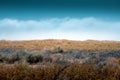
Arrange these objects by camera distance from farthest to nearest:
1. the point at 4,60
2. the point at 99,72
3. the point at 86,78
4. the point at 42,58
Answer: the point at 42,58, the point at 4,60, the point at 99,72, the point at 86,78

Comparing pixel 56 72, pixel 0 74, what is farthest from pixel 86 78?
pixel 0 74

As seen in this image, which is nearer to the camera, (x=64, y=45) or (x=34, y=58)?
(x=34, y=58)

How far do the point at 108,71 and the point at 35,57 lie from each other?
927cm

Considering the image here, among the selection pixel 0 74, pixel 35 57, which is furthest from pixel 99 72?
pixel 35 57

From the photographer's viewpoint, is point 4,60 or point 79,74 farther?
point 4,60

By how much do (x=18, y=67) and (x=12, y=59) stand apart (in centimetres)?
834

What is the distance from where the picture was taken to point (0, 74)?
1175 centimetres

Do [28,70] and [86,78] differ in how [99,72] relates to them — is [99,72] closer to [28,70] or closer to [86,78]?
[86,78]

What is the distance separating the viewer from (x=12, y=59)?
20.7 metres

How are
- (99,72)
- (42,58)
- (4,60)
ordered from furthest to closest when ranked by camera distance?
(42,58) < (4,60) < (99,72)

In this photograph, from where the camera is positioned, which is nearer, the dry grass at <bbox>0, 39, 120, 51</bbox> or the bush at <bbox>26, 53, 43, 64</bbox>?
the bush at <bbox>26, 53, 43, 64</bbox>

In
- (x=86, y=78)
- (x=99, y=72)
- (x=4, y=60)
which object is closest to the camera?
(x=86, y=78)

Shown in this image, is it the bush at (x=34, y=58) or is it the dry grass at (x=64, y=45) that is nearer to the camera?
the bush at (x=34, y=58)

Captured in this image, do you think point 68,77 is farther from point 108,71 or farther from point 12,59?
point 12,59
